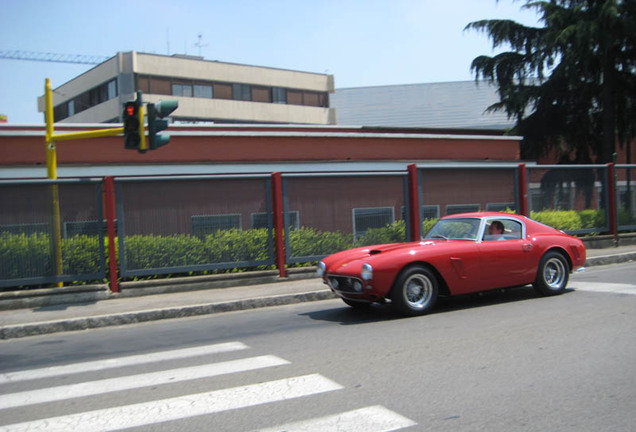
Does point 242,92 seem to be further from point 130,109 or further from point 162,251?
point 162,251

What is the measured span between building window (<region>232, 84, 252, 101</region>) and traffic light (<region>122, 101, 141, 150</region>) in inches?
1905

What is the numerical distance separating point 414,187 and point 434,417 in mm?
9217

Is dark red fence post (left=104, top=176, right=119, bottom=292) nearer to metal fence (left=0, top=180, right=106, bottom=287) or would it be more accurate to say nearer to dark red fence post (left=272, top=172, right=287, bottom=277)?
metal fence (left=0, top=180, right=106, bottom=287)

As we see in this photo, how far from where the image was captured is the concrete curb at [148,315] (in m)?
8.28

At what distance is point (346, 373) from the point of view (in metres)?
5.37

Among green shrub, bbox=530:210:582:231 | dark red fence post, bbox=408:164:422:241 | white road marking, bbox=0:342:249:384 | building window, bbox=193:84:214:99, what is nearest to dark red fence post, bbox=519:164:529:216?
green shrub, bbox=530:210:582:231

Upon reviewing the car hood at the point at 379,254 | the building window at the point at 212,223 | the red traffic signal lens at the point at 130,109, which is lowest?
the car hood at the point at 379,254

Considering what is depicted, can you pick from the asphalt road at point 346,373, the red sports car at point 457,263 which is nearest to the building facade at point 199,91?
the red sports car at point 457,263

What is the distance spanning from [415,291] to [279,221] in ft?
14.1

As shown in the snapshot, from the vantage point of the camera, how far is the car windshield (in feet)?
28.9

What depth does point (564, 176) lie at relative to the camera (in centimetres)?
1577

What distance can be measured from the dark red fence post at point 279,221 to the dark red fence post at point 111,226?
302 cm

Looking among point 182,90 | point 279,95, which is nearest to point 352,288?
point 182,90

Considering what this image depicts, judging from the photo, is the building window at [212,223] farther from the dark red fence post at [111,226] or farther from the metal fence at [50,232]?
the metal fence at [50,232]
